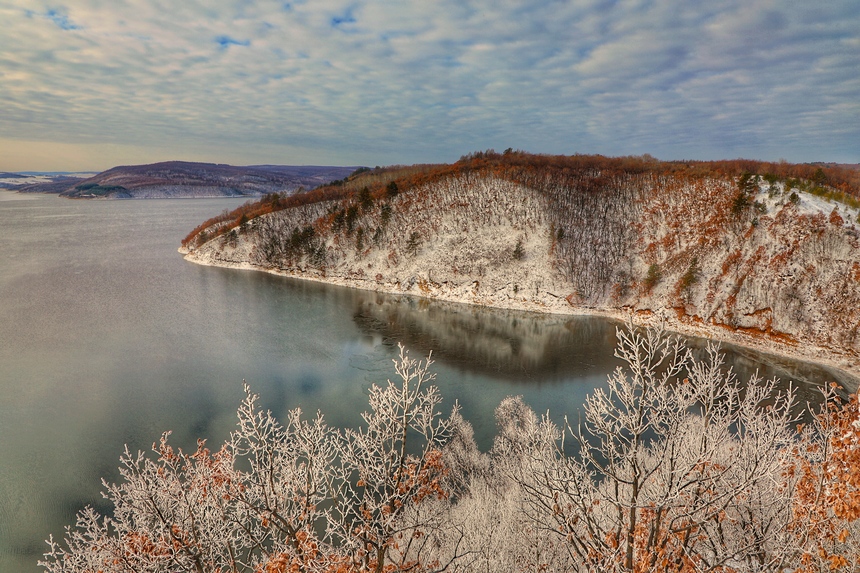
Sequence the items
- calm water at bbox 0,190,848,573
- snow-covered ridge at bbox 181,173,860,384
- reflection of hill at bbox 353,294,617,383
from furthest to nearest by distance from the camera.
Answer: snow-covered ridge at bbox 181,173,860,384
reflection of hill at bbox 353,294,617,383
calm water at bbox 0,190,848,573

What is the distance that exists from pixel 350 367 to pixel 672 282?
32.7 m

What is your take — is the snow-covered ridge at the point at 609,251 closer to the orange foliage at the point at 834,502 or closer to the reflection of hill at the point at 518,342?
the reflection of hill at the point at 518,342

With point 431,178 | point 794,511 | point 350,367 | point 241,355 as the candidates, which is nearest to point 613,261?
point 431,178

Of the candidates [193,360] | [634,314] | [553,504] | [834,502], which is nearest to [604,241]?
[634,314]

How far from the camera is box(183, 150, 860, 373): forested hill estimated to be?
116ft

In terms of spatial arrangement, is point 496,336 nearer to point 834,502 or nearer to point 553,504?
point 553,504

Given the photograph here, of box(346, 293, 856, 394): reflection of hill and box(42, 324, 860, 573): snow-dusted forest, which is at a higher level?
box(42, 324, 860, 573): snow-dusted forest

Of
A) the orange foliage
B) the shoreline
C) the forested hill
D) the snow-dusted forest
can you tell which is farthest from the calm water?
the orange foliage

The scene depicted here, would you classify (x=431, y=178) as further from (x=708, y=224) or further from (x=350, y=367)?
(x=350, y=367)

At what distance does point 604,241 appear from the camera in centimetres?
4809

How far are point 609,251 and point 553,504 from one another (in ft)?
136

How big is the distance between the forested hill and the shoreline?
195 mm

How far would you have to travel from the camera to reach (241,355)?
1101 inches

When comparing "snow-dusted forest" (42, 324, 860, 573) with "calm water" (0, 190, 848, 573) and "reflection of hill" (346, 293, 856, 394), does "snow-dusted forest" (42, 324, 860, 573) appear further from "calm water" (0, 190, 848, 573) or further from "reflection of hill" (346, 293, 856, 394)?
"reflection of hill" (346, 293, 856, 394)
